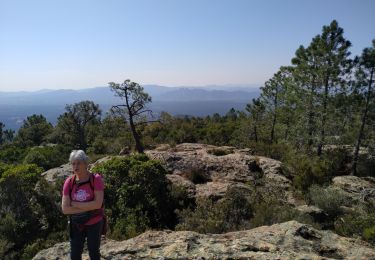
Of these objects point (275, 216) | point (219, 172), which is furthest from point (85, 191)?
point (219, 172)

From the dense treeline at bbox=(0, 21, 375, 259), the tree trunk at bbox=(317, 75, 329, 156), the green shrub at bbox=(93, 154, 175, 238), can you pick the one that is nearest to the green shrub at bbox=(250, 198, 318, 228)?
the dense treeline at bbox=(0, 21, 375, 259)

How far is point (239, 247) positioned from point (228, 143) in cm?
2871

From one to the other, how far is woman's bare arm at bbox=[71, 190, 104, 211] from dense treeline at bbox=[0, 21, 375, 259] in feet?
13.0

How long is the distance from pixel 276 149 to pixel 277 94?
32.0 feet

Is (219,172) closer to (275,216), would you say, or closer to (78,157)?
(275,216)

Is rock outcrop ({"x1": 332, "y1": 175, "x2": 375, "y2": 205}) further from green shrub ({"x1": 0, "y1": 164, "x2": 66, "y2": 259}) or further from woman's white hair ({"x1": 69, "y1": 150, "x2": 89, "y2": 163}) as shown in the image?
woman's white hair ({"x1": 69, "y1": 150, "x2": 89, "y2": 163})

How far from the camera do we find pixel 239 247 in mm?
6098

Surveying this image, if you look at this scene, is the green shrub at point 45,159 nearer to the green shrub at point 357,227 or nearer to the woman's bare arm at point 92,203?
the green shrub at point 357,227

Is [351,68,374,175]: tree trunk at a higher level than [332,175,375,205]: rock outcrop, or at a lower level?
higher

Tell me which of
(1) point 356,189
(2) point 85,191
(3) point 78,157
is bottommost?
(1) point 356,189

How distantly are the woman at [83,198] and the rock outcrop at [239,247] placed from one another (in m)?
1.22

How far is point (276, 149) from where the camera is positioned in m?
23.5

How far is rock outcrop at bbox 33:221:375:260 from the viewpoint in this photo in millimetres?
5871

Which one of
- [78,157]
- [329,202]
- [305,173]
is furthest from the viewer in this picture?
[305,173]
